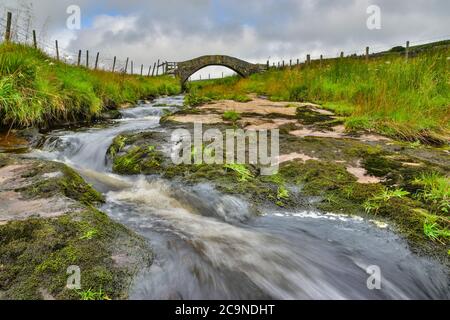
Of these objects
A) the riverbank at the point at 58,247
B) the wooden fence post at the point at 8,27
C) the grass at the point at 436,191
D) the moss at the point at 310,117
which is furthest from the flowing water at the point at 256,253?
the wooden fence post at the point at 8,27

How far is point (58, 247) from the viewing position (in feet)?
6.91

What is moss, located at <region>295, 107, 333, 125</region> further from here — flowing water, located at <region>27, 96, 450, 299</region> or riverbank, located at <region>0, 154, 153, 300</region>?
riverbank, located at <region>0, 154, 153, 300</region>

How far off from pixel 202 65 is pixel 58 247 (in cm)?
3886

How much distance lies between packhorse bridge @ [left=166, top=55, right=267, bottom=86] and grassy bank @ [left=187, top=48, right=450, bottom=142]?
28826 millimetres

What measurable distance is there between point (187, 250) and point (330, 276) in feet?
3.32

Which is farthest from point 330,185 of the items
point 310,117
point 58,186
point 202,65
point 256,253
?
point 202,65

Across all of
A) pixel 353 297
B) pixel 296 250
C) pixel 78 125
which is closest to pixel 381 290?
pixel 353 297

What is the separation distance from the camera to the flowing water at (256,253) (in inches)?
82.7

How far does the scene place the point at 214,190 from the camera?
11.3 feet

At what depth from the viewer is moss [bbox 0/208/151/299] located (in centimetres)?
180

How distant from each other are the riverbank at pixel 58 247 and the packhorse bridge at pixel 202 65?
35998 mm

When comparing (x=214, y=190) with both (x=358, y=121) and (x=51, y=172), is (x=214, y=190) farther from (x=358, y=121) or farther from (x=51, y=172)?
(x=358, y=121)

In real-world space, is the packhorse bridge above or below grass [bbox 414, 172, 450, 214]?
above

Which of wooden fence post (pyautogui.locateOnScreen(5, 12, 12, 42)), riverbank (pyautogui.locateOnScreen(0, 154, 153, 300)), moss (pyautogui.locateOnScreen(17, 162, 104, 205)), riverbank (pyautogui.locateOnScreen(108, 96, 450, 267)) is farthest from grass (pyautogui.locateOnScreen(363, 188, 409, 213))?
wooden fence post (pyautogui.locateOnScreen(5, 12, 12, 42))
